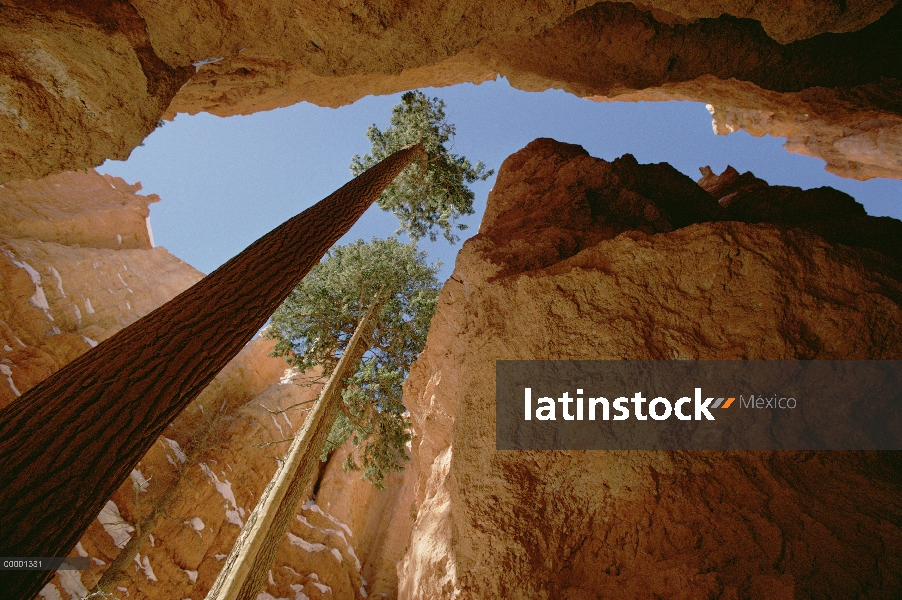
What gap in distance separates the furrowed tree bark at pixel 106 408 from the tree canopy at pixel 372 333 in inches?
248

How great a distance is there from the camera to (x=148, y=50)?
16.7 feet

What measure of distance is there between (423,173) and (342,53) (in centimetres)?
619

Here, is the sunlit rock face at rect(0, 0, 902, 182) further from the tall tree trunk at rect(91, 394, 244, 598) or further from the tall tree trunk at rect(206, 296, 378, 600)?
the tall tree trunk at rect(91, 394, 244, 598)

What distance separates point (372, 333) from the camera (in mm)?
11359

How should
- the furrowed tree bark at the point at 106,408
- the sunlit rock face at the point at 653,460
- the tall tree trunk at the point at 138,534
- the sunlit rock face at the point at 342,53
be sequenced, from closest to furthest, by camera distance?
the furrowed tree bark at the point at 106,408, the sunlit rock face at the point at 653,460, the sunlit rock face at the point at 342,53, the tall tree trunk at the point at 138,534

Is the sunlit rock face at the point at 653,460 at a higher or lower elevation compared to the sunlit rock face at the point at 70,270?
lower

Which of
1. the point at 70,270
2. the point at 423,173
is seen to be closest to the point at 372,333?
the point at 423,173

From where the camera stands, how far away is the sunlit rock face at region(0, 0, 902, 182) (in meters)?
4.48

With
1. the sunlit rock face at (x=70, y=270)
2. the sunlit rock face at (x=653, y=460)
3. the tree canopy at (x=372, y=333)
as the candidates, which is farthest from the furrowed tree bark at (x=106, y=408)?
the sunlit rock face at (x=70, y=270)

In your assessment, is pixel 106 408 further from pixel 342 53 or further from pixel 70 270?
pixel 70 270

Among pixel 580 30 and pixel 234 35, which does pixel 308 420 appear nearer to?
pixel 234 35

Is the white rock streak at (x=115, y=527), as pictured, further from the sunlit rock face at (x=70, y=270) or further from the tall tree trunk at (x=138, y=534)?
the sunlit rock face at (x=70, y=270)

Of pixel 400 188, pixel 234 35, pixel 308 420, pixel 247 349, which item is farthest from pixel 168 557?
pixel 234 35

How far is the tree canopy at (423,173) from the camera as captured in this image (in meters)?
11.1
